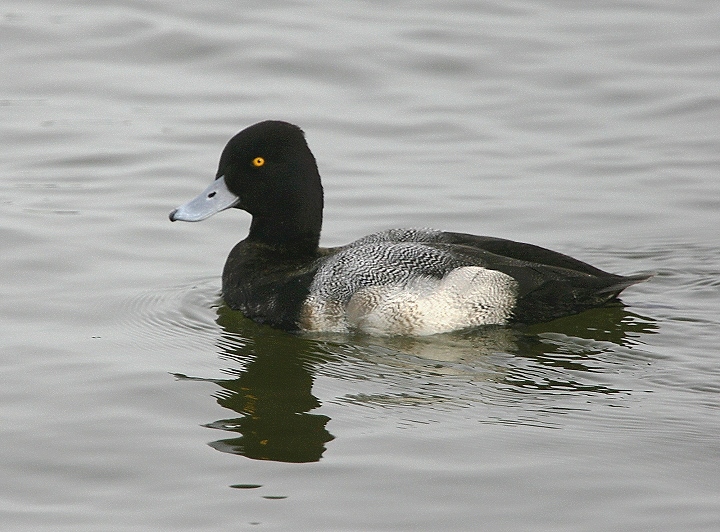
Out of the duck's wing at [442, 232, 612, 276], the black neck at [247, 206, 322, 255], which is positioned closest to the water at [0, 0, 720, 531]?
the duck's wing at [442, 232, 612, 276]

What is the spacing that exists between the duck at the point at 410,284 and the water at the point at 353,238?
129 millimetres

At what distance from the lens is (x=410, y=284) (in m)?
6.70

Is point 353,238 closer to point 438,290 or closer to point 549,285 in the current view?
point 438,290

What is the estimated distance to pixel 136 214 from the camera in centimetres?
909

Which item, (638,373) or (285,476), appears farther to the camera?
(638,373)

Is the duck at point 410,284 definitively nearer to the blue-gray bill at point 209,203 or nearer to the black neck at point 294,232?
the black neck at point 294,232

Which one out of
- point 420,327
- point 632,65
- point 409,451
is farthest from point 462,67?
point 409,451

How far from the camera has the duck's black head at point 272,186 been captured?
7.32 m

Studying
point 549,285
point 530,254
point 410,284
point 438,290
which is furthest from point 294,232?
point 549,285

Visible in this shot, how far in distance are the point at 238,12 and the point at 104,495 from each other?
994 cm

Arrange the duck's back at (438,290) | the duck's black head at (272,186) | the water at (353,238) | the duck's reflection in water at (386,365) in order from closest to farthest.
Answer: the water at (353,238) → the duck's reflection in water at (386,365) → the duck's back at (438,290) → the duck's black head at (272,186)

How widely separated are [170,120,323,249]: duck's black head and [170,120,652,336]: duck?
0.01 meters

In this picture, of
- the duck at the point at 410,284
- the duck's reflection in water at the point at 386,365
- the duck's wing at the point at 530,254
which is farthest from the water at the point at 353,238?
the duck's wing at the point at 530,254

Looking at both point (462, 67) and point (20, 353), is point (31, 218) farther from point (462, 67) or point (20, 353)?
point (462, 67)
